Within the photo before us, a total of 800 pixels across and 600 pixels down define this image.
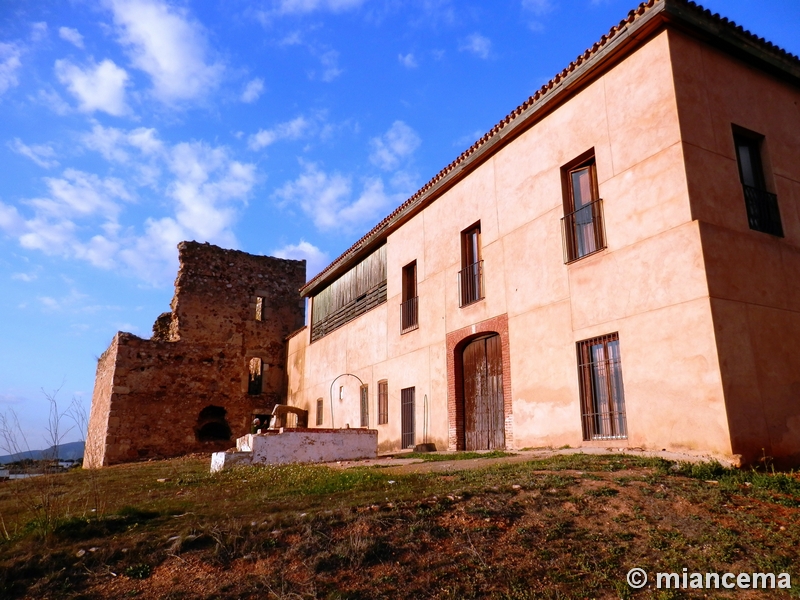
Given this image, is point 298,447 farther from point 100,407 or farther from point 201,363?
point 100,407

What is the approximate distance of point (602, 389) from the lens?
9883mm

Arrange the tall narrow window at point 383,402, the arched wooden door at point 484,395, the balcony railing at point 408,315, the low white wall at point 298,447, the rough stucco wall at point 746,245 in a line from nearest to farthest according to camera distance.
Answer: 1. the rough stucco wall at point 746,245
2. the low white wall at point 298,447
3. the arched wooden door at point 484,395
4. the balcony railing at point 408,315
5. the tall narrow window at point 383,402

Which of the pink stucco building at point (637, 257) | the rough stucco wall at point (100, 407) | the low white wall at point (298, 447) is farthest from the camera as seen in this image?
the rough stucco wall at point (100, 407)

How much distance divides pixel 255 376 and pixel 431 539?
2075cm

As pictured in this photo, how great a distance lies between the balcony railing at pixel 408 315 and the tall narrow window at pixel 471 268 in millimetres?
2231

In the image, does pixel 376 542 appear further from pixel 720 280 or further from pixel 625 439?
pixel 720 280

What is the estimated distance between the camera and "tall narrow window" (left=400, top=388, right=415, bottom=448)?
15398 mm

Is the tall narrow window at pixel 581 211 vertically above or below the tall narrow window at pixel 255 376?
above

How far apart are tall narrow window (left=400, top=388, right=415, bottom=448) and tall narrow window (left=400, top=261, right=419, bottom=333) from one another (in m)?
1.66

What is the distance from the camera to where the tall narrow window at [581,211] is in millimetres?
10438

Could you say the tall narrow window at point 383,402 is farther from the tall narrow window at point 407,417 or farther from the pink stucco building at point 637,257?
the pink stucco building at point 637,257

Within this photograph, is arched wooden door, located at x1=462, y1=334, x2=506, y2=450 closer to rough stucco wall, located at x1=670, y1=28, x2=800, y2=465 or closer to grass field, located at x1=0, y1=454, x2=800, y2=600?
rough stucco wall, located at x1=670, y1=28, x2=800, y2=465

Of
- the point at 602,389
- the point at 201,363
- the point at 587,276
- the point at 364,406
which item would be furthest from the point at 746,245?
the point at 201,363

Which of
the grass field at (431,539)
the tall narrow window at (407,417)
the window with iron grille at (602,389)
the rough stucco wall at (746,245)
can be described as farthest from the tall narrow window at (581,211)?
the tall narrow window at (407,417)
